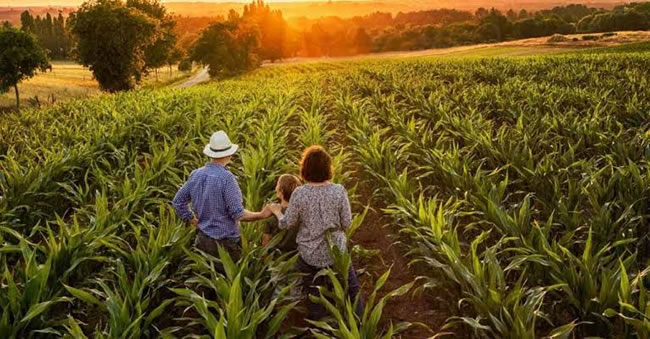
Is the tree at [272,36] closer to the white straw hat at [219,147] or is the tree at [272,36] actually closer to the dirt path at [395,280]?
the dirt path at [395,280]

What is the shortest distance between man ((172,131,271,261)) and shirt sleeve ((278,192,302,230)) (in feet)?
1.24

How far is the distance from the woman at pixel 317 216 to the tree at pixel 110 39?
133 ft

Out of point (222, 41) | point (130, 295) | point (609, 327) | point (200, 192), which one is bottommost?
point (609, 327)

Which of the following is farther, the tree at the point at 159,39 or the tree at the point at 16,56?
the tree at the point at 159,39

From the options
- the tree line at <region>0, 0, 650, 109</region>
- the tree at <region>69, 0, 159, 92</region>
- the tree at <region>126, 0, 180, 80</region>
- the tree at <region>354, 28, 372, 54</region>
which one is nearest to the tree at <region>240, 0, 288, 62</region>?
the tree line at <region>0, 0, 650, 109</region>

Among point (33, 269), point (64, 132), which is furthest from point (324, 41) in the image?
point (33, 269)

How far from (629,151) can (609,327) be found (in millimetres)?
4654

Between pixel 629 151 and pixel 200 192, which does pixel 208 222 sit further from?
pixel 629 151

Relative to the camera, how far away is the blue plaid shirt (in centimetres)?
476

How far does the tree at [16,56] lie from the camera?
35.0m

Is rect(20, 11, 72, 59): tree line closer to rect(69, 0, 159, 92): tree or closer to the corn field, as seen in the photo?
rect(69, 0, 159, 92): tree

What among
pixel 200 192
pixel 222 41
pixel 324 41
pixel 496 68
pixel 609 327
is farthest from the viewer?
pixel 324 41

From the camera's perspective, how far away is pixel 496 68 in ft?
88.1

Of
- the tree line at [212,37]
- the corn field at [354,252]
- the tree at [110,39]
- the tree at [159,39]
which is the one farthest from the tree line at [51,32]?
the corn field at [354,252]
